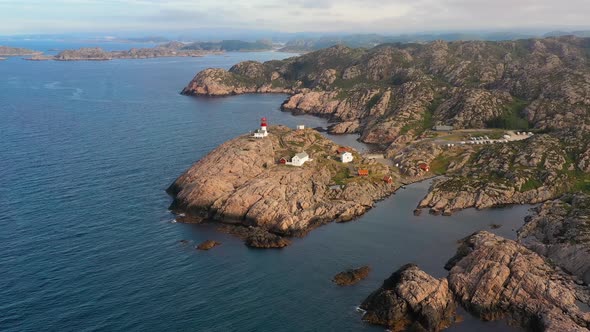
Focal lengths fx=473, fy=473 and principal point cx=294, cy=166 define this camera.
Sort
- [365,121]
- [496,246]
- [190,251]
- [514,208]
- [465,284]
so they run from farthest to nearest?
[365,121], [514,208], [190,251], [496,246], [465,284]

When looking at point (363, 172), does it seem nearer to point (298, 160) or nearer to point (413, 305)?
point (298, 160)

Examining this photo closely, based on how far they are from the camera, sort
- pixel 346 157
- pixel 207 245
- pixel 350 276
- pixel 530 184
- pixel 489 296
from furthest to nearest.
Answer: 1. pixel 346 157
2. pixel 530 184
3. pixel 207 245
4. pixel 350 276
5. pixel 489 296

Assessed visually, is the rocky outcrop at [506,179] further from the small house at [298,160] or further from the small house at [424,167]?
the small house at [298,160]

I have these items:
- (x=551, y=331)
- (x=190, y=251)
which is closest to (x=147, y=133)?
(x=190, y=251)

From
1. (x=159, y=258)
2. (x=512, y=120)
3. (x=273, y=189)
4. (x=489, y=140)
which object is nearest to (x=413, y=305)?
(x=159, y=258)

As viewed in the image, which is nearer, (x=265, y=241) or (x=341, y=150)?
(x=265, y=241)

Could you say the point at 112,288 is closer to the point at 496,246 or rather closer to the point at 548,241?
the point at 496,246

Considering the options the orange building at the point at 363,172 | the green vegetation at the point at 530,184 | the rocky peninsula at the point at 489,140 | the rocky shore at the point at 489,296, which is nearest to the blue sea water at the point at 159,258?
the rocky shore at the point at 489,296
